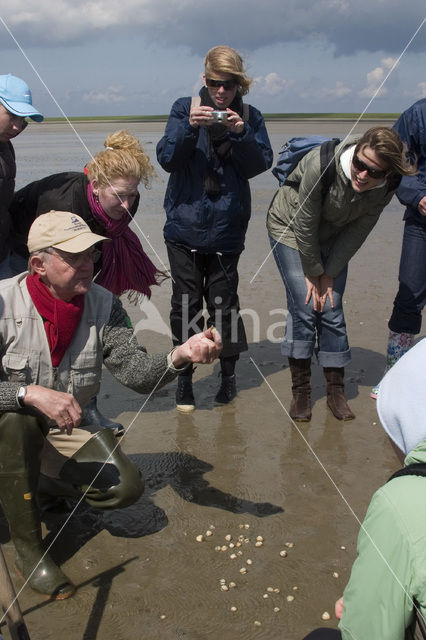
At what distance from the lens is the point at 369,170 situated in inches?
173

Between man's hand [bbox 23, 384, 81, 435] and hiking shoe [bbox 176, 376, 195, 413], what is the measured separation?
2196 millimetres

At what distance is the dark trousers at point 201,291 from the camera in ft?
17.2

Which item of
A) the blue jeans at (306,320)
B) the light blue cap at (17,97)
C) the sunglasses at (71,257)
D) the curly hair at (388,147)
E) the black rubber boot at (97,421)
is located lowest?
the black rubber boot at (97,421)

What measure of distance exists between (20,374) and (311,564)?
1.77 meters

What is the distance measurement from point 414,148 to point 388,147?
91 cm

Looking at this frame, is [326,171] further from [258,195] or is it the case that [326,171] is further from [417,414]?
[258,195]

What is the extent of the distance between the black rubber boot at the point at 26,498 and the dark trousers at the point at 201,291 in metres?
2.11

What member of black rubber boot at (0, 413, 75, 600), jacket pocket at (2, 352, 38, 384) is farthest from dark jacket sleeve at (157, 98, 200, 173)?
black rubber boot at (0, 413, 75, 600)

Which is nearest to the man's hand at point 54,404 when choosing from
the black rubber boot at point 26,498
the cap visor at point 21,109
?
the black rubber boot at point 26,498

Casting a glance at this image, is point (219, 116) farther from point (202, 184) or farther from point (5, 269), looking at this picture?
point (5, 269)

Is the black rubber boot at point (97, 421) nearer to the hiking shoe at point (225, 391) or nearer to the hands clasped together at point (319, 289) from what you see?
the hiking shoe at point (225, 391)

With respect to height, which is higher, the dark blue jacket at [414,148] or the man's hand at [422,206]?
the dark blue jacket at [414,148]

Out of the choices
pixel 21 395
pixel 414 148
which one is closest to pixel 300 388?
pixel 414 148

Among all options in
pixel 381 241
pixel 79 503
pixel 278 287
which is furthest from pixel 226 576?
pixel 381 241
